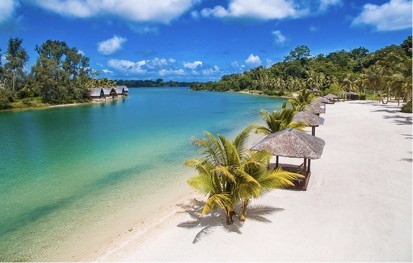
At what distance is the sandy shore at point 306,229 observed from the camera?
660 cm

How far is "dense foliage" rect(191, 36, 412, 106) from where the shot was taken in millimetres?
38591

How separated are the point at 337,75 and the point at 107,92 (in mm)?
56688

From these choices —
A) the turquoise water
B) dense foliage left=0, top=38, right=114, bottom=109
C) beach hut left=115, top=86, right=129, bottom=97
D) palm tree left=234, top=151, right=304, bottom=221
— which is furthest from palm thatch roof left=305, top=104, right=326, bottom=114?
beach hut left=115, top=86, right=129, bottom=97

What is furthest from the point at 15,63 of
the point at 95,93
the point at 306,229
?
the point at 306,229

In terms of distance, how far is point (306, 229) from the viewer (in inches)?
296

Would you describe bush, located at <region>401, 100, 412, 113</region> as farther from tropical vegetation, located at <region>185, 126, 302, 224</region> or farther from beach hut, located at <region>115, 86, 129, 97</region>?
beach hut, located at <region>115, 86, 129, 97</region>

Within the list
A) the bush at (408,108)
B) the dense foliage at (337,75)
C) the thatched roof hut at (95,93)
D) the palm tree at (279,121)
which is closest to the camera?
the palm tree at (279,121)

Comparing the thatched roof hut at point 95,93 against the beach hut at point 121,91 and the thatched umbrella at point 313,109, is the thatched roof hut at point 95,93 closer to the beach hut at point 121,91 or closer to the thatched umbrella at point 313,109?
the beach hut at point 121,91

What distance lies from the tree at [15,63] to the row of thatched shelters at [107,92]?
13551mm

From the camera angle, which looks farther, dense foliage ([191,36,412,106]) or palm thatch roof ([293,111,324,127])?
dense foliage ([191,36,412,106])

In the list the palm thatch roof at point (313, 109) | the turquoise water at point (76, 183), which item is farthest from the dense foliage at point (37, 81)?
the palm thatch roof at point (313, 109)

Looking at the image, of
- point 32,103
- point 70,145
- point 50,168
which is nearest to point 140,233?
point 50,168

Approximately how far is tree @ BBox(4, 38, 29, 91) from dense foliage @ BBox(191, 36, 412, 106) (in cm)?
5741

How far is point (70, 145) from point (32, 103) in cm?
3847
